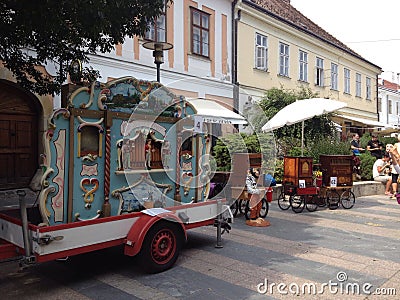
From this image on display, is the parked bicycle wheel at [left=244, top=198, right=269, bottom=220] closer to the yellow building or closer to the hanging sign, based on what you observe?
the hanging sign

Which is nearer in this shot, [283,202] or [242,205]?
[242,205]

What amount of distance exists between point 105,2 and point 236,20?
11.9 meters

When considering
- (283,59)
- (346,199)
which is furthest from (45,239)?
(283,59)

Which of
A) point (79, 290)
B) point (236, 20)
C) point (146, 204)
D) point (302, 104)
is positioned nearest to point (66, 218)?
point (79, 290)

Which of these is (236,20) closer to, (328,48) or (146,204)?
(328,48)

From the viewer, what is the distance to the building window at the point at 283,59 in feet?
60.1

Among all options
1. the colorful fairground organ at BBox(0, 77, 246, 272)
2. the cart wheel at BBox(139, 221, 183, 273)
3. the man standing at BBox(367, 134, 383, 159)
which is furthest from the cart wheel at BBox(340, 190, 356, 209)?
the cart wheel at BBox(139, 221, 183, 273)

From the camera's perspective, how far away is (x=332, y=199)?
29.9 feet

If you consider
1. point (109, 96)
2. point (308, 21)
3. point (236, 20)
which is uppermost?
point (308, 21)

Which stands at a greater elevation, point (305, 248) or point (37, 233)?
point (37, 233)

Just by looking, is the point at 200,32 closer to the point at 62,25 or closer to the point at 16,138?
the point at 16,138

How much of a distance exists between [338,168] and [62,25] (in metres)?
6.79

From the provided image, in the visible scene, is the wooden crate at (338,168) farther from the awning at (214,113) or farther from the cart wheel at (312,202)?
the awning at (214,113)

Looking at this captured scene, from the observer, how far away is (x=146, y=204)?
5000 millimetres
